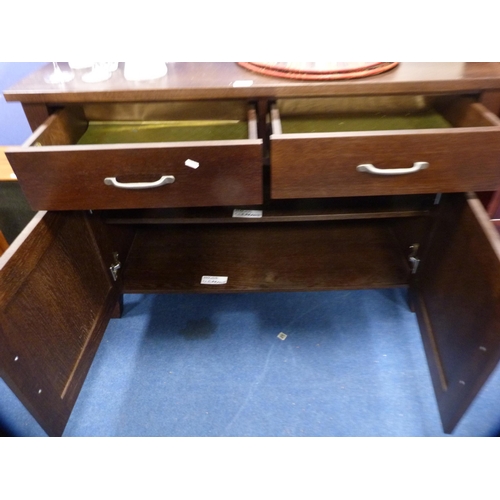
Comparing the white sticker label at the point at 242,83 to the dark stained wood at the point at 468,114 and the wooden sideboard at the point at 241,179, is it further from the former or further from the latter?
the dark stained wood at the point at 468,114

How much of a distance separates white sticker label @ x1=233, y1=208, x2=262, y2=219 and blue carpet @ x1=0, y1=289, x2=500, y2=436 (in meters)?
0.26

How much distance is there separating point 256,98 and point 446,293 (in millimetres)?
487

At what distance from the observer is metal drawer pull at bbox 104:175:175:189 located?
592 mm

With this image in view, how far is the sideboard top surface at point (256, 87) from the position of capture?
24.5 inches

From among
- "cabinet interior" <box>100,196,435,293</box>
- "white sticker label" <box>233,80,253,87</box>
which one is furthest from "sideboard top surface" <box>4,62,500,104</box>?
"cabinet interior" <box>100,196,435,293</box>

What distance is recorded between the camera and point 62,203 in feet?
2.08

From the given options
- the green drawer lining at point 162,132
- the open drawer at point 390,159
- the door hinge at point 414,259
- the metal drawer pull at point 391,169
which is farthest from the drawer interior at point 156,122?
the door hinge at point 414,259

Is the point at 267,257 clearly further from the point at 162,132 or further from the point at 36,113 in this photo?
the point at 36,113

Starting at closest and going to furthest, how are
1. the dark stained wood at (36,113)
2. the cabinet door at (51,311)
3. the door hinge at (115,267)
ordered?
1. the cabinet door at (51,311)
2. the dark stained wood at (36,113)
3. the door hinge at (115,267)

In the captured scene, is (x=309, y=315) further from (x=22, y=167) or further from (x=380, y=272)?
(x=22, y=167)

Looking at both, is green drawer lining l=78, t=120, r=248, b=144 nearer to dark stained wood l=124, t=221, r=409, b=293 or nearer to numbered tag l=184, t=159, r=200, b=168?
numbered tag l=184, t=159, r=200, b=168

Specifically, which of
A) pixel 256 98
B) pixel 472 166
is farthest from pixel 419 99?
pixel 256 98

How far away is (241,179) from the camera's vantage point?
0.60m
